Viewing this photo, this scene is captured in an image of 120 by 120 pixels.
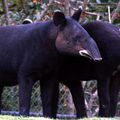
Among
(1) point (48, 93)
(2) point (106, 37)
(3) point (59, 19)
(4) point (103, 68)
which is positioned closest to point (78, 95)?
(1) point (48, 93)

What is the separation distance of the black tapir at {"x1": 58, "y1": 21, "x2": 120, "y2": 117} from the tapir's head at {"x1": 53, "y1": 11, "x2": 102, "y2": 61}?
0.33 m

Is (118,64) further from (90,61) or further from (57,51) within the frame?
(57,51)

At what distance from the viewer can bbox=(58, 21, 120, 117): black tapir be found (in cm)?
738

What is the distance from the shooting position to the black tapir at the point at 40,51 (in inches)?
279

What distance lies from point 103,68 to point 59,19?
835mm

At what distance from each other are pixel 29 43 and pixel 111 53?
103 centimetres

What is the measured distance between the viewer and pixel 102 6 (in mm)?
10016

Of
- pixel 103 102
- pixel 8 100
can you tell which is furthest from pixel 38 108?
pixel 103 102

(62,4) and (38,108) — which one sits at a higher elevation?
(62,4)

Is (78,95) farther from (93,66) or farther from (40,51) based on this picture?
(40,51)

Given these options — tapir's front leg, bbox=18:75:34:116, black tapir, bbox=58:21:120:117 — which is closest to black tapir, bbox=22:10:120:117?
black tapir, bbox=58:21:120:117

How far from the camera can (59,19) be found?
283 inches

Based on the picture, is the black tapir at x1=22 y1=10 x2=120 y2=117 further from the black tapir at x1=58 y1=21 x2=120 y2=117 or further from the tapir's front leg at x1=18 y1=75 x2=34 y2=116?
the tapir's front leg at x1=18 y1=75 x2=34 y2=116

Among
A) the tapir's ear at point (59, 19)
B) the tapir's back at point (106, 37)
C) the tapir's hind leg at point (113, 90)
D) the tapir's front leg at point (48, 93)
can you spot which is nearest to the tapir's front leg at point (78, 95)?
the tapir's front leg at point (48, 93)
